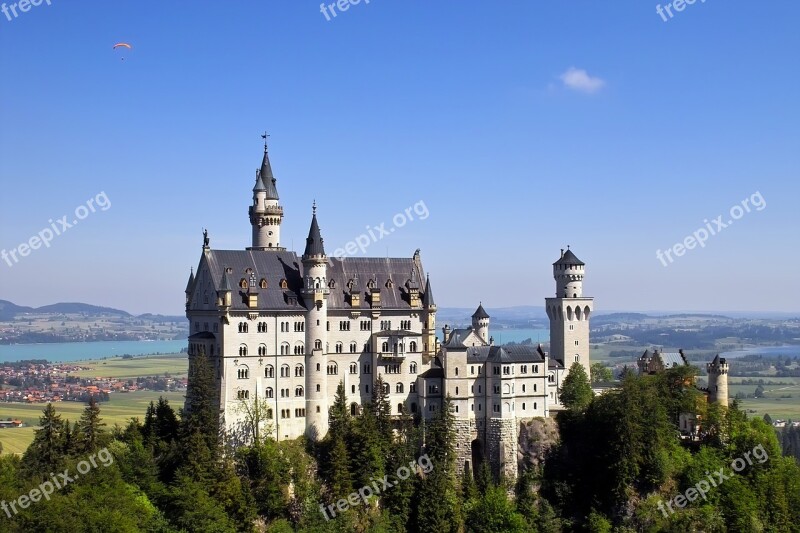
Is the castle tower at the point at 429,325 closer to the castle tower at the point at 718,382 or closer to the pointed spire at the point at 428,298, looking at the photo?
the pointed spire at the point at 428,298

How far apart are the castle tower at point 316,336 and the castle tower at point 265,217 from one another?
31.8 feet

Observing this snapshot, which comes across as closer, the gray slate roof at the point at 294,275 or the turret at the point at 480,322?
the gray slate roof at the point at 294,275

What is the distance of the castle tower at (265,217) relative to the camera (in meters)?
101

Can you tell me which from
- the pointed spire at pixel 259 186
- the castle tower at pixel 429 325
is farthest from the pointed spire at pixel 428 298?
the pointed spire at pixel 259 186

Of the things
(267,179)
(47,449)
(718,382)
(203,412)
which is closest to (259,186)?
(267,179)

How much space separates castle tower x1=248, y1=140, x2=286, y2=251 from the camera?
10094 cm

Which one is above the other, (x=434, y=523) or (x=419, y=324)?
(x=419, y=324)

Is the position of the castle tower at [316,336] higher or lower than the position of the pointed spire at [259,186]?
lower

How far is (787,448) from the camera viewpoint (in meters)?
150

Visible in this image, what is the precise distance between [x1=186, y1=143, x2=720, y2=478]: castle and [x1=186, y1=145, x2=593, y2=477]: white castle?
0.35 ft

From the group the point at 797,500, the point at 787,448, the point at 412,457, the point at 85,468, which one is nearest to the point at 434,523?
the point at 412,457

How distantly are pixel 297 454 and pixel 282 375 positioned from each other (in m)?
7.71

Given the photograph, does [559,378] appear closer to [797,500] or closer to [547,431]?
[547,431]

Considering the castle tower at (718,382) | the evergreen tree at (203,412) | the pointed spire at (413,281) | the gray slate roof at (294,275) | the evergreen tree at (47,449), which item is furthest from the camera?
the castle tower at (718,382)
